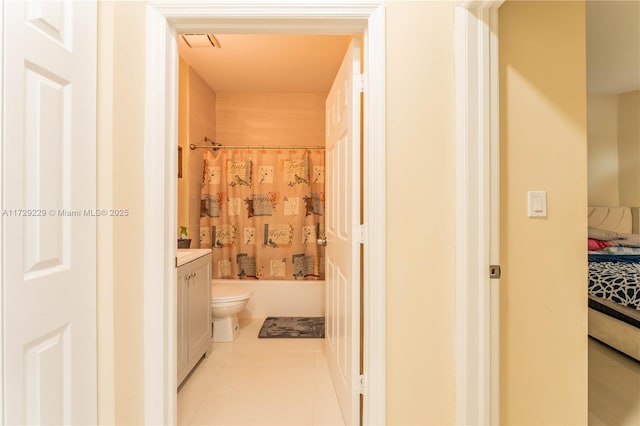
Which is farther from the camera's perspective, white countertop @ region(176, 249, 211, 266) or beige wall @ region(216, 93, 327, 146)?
beige wall @ region(216, 93, 327, 146)

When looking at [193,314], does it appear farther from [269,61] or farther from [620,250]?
[620,250]

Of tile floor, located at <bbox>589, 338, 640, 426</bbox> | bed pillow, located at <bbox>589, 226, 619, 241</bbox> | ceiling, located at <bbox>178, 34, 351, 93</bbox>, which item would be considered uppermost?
ceiling, located at <bbox>178, 34, 351, 93</bbox>

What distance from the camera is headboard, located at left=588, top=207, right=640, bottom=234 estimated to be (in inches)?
144

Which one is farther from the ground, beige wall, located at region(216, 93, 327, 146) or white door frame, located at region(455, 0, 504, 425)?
beige wall, located at region(216, 93, 327, 146)

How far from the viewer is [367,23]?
50.2 inches

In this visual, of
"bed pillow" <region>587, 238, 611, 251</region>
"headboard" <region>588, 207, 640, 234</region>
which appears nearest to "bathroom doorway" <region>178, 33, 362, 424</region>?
"bed pillow" <region>587, 238, 611, 251</region>

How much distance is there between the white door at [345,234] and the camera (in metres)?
1.42

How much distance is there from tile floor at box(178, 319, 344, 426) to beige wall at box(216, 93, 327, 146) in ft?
7.25

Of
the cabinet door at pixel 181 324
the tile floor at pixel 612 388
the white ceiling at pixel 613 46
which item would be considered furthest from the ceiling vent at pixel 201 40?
the tile floor at pixel 612 388

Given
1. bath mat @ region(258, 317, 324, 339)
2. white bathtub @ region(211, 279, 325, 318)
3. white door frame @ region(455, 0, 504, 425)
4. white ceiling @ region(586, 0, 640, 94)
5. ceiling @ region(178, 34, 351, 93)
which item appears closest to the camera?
white door frame @ region(455, 0, 504, 425)

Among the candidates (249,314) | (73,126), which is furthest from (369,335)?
(249,314)

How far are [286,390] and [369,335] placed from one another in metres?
0.94

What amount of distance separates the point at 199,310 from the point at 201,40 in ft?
6.65

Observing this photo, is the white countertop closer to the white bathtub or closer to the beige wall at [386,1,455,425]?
the white bathtub
